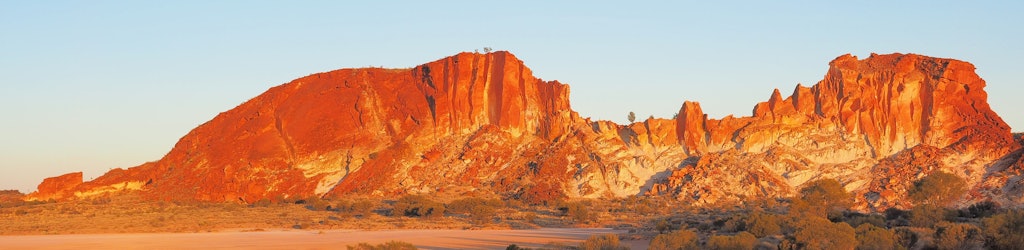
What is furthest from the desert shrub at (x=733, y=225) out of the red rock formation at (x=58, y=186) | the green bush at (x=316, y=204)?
Answer: the red rock formation at (x=58, y=186)

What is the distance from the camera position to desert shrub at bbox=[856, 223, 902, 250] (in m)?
26.9

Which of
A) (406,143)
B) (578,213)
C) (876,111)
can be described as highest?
(406,143)

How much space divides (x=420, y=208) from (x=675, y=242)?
2653cm

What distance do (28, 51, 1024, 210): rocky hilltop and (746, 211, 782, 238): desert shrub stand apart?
24643mm

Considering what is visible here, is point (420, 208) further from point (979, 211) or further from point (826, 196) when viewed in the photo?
point (979, 211)

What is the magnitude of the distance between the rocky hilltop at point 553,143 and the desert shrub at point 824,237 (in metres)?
31.4

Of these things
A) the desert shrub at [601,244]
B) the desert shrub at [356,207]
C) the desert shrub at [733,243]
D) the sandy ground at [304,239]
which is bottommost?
the desert shrub at [733,243]

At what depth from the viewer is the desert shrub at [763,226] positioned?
33.1 meters

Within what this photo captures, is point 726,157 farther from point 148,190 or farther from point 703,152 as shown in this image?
point 148,190

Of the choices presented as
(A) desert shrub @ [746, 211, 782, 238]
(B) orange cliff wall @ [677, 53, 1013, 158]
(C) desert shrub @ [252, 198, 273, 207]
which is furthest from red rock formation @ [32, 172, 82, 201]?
(A) desert shrub @ [746, 211, 782, 238]

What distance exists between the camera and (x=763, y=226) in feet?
110

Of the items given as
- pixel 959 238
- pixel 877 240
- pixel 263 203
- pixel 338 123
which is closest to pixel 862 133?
pixel 338 123

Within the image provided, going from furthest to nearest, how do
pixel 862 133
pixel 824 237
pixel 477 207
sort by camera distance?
pixel 862 133
pixel 477 207
pixel 824 237

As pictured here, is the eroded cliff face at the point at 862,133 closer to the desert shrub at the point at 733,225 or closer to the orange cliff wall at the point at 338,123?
the orange cliff wall at the point at 338,123
